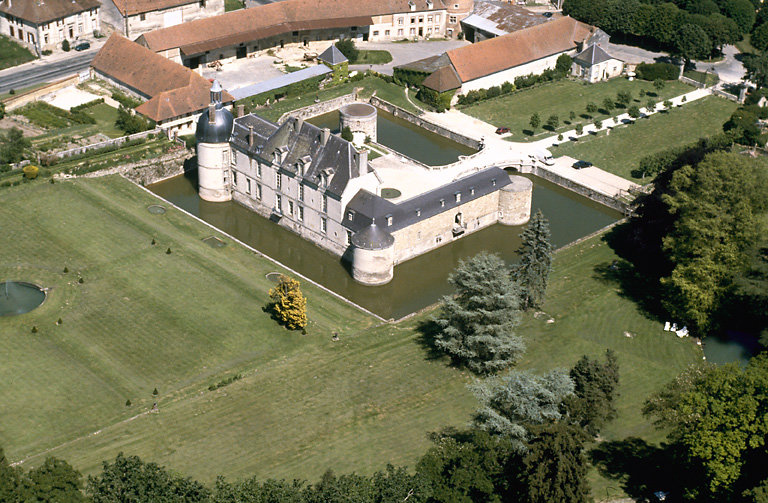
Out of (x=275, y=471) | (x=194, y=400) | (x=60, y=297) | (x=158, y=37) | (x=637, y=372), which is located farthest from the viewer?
(x=158, y=37)

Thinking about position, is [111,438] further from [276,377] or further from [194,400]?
[276,377]

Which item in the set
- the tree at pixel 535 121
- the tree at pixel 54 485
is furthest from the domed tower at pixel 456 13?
the tree at pixel 54 485

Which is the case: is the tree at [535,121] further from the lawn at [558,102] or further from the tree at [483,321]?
the tree at [483,321]

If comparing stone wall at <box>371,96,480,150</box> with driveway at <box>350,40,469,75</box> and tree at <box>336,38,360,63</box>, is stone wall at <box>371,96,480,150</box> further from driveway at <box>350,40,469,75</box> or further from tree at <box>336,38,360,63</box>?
tree at <box>336,38,360,63</box>

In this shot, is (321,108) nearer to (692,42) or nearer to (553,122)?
(553,122)

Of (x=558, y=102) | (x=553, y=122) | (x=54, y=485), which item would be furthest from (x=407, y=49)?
(x=54, y=485)

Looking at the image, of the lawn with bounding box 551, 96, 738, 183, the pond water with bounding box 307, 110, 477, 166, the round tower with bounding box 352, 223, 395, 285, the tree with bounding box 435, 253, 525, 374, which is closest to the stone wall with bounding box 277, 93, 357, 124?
the pond water with bounding box 307, 110, 477, 166

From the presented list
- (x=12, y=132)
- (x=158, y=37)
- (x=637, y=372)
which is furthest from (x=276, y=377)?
(x=158, y=37)
